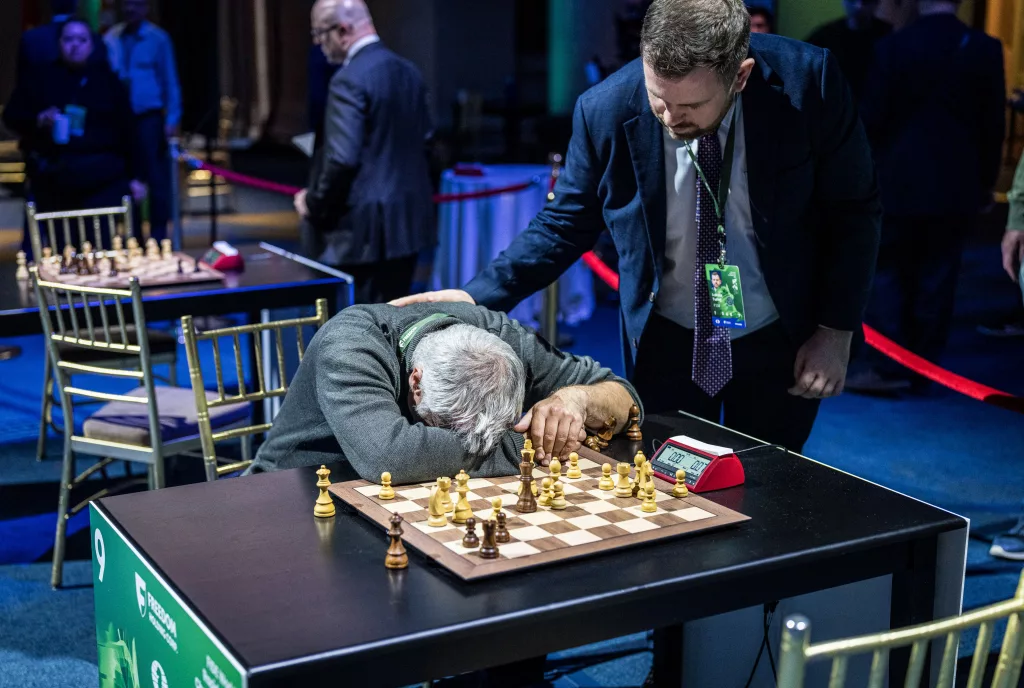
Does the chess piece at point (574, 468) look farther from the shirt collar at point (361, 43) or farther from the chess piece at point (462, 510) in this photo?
the shirt collar at point (361, 43)

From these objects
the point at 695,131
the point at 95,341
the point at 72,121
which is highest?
the point at 695,131

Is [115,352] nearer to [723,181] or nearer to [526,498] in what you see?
[723,181]

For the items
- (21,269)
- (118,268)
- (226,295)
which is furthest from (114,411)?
(21,269)

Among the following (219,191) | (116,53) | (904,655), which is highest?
(116,53)

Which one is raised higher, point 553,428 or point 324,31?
point 324,31

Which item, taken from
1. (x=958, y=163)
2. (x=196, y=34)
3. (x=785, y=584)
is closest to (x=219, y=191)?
(x=196, y=34)

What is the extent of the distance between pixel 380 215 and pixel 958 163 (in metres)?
2.58

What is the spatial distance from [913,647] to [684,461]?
0.77 m

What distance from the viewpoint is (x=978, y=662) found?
1.35 m

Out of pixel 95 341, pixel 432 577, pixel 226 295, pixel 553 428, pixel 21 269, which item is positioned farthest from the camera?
pixel 21 269

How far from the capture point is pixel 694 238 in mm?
2467

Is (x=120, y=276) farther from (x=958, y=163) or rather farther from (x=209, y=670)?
(x=958, y=163)

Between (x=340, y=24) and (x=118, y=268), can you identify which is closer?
(x=118, y=268)

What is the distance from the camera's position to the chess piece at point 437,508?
1801 mm
